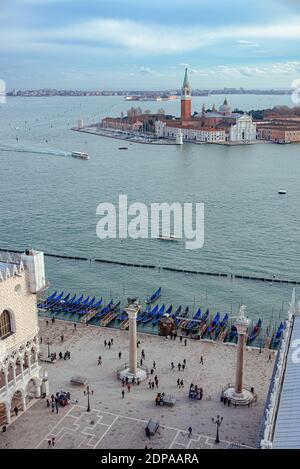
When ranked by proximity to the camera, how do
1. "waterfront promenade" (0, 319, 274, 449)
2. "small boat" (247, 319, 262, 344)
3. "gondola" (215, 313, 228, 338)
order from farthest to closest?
"gondola" (215, 313, 228, 338) → "small boat" (247, 319, 262, 344) → "waterfront promenade" (0, 319, 274, 449)

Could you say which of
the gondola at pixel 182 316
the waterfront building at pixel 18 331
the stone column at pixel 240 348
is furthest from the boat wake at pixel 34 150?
A: the stone column at pixel 240 348

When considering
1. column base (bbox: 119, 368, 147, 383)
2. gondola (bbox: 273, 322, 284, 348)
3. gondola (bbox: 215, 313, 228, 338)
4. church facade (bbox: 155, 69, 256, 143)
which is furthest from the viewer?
church facade (bbox: 155, 69, 256, 143)

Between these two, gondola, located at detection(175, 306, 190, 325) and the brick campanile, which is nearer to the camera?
gondola, located at detection(175, 306, 190, 325)

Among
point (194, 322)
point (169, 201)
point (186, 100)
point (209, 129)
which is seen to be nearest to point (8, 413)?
point (194, 322)

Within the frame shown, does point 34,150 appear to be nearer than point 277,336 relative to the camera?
No

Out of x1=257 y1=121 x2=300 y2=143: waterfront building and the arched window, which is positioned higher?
x1=257 y1=121 x2=300 y2=143: waterfront building

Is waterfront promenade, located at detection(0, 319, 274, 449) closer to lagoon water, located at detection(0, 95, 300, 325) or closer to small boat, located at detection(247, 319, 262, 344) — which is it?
small boat, located at detection(247, 319, 262, 344)

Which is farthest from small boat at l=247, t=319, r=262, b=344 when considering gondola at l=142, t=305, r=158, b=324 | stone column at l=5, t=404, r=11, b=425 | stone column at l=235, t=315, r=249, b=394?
stone column at l=5, t=404, r=11, b=425

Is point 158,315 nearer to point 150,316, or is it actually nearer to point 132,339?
point 150,316
